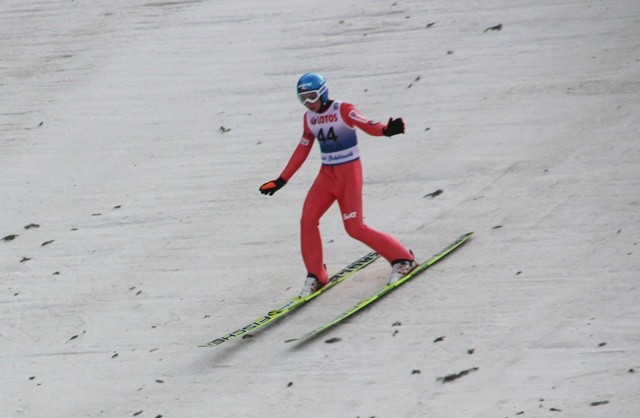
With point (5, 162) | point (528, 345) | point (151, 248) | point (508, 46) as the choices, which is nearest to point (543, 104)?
point (508, 46)

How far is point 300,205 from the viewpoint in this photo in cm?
1440

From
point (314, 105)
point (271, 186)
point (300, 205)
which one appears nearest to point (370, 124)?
point (314, 105)

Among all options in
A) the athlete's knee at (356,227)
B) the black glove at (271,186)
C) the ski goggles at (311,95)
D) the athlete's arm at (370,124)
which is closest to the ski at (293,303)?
the athlete's knee at (356,227)

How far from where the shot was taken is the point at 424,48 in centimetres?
1869

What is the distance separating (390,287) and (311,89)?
200 centimetres

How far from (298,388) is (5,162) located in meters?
8.94

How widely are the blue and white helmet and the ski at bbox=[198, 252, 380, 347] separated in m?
1.81

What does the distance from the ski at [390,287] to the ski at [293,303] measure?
447mm

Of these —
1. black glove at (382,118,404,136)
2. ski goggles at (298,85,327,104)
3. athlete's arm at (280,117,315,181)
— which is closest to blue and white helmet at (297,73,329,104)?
ski goggles at (298,85,327,104)

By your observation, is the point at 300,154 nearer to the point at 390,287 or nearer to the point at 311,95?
the point at 311,95

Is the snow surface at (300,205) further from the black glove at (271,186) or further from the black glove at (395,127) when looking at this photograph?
the black glove at (395,127)

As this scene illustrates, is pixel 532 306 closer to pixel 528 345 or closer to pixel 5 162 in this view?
pixel 528 345

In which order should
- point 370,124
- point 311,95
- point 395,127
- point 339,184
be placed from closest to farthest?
point 395,127
point 370,124
point 311,95
point 339,184

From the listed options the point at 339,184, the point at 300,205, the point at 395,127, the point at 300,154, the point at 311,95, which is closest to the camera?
the point at 395,127
